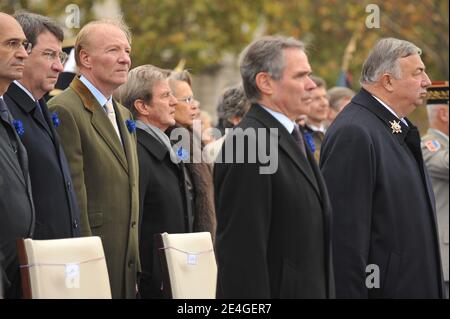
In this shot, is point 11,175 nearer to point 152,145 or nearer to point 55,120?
point 55,120

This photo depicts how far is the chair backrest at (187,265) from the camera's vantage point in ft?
21.1

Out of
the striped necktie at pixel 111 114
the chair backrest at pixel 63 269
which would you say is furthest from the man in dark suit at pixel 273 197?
the striped necktie at pixel 111 114

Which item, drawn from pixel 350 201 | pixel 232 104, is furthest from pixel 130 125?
pixel 232 104

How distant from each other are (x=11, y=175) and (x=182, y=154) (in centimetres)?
209

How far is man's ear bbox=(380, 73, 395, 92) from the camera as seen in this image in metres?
6.98

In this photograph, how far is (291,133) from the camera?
226 inches

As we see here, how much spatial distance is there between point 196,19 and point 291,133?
16.5 m

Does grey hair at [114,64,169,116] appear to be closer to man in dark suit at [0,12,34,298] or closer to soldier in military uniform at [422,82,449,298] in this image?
man in dark suit at [0,12,34,298]

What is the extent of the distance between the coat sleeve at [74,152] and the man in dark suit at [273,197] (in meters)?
1.34

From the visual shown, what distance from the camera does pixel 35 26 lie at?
22.4ft

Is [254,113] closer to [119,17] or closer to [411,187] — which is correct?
[411,187]

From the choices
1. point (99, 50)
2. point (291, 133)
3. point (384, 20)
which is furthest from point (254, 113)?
point (384, 20)

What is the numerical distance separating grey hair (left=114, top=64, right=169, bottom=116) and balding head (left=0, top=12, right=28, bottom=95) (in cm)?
162
